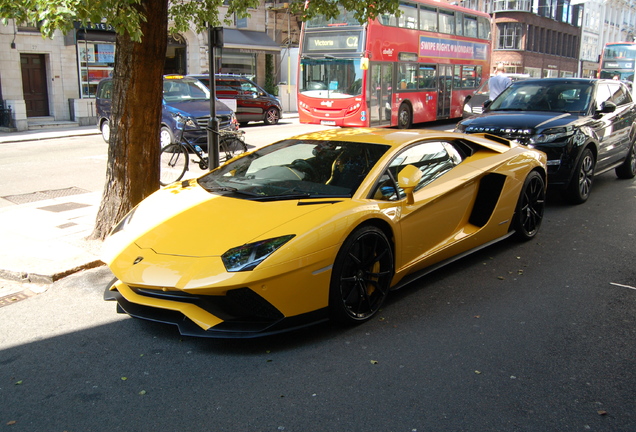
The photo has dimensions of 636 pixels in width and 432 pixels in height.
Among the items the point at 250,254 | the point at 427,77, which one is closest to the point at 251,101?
the point at 427,77

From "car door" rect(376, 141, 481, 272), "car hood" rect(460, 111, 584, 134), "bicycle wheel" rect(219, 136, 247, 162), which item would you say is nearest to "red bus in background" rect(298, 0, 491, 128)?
"bicycle wheel" rect(219, 136, 247, 162)

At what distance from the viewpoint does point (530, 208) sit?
6.51 meters

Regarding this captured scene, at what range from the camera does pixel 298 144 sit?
5414mm

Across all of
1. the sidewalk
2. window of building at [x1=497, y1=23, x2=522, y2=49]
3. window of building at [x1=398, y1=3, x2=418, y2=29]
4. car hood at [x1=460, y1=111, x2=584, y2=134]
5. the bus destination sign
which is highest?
window of building at [x1=497, y1=23, x2=522, y2=49]

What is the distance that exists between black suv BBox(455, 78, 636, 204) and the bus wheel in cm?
1024

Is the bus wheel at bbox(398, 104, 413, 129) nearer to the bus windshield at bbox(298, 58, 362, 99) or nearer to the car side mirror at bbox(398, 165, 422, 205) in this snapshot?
the bus windshield at bbox(298, 58, 362, 99)

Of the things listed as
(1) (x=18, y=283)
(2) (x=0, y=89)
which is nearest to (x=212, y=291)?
(1) (x=18, y=283)

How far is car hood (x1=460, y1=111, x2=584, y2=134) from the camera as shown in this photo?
8344mm

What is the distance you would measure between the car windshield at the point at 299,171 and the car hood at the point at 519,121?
405 centimetres

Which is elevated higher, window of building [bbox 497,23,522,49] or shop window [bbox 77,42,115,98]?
window of building [bbox 497,23,522,49]

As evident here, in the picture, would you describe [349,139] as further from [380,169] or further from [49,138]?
[49,138]

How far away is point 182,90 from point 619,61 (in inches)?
1472

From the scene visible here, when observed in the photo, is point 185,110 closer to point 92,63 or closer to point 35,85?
point 35,85

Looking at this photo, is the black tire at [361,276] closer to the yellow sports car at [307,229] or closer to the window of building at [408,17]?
the yellow sports car at [307,229]
